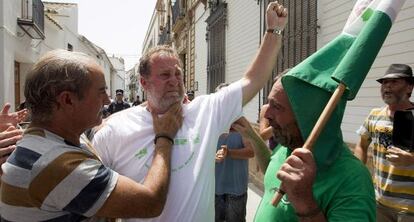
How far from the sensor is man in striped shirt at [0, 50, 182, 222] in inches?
57.2

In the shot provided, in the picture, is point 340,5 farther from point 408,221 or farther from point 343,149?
point 343,149

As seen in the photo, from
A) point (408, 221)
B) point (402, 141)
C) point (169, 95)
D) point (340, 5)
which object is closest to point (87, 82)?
point (169, 95)

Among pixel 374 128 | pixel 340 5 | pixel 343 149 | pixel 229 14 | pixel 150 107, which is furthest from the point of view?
pixel 229 14

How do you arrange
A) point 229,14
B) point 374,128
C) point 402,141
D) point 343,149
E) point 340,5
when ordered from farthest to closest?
point 229,14 < point 340,5 < point 374,128 < point 402,141 < point 343,149

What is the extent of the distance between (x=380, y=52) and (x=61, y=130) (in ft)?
13.0

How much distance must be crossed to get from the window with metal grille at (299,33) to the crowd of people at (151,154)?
3952 millimetres

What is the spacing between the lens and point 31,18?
14.0 meters

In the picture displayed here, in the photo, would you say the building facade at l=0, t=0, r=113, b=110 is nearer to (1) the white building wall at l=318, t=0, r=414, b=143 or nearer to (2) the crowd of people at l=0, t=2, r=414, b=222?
(1) the white building wall at l=318, t=0, r=414, b=143

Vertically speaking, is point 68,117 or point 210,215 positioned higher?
point 68,117

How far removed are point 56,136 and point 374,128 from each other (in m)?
3.17

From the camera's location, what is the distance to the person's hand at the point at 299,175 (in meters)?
1.36

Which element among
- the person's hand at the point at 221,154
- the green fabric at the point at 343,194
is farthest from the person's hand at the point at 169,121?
the person's hand at the point at 221,154

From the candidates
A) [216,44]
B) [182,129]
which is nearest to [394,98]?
[182,129]

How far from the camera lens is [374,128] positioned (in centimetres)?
396
